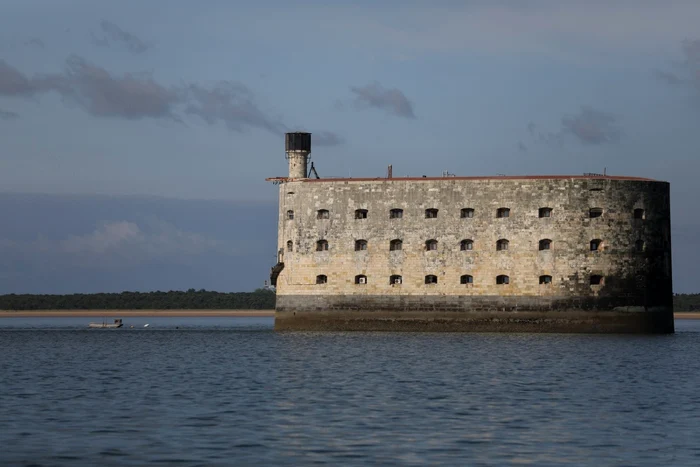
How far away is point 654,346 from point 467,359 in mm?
10975

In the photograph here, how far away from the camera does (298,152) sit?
57094 millimetres

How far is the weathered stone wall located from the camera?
5109cm

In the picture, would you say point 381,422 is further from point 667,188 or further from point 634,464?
point 667,188

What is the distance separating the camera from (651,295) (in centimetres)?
5169

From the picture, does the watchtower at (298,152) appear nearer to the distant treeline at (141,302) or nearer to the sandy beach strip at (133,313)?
the sandy beach strip at (133,313)

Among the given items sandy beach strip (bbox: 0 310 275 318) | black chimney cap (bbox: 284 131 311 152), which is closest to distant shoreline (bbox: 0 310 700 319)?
sandy beach strip (bbox: 0 310 275 318)

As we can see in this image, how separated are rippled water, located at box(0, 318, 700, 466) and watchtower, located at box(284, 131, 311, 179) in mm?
13451

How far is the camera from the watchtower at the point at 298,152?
186 feet

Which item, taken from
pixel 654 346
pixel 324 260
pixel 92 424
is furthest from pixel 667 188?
pixel 92 424

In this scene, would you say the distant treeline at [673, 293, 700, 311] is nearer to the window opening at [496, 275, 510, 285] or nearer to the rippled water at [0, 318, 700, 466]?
the window opening at [496, 275, 510, 285]

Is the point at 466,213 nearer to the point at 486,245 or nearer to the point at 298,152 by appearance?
the point at 486,245

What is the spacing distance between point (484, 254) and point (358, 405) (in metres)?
27.5

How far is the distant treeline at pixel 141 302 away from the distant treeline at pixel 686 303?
43.1 meters

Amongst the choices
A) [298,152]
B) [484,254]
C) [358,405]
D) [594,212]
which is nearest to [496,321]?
[484,254]
